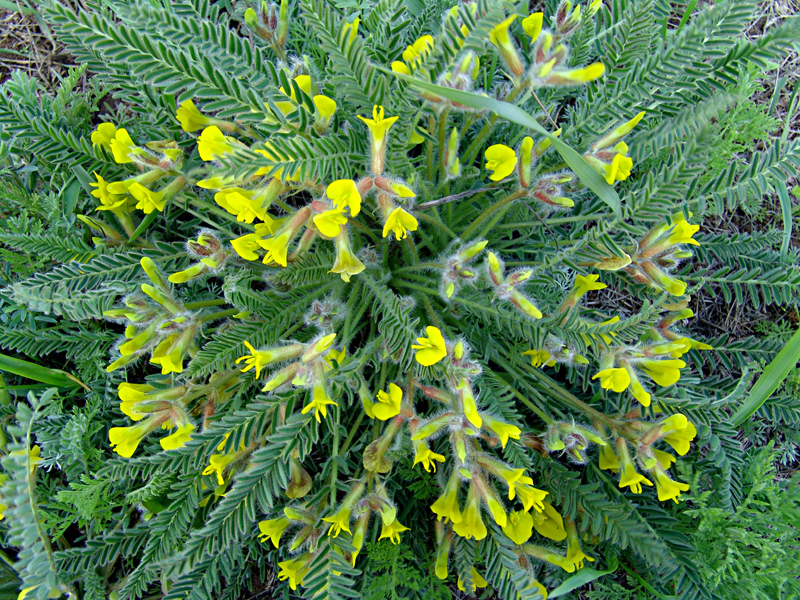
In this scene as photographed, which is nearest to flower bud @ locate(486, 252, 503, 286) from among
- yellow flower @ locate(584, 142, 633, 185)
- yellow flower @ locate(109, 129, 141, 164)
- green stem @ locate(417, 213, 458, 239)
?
green stem @ locate(417, 213, 458, 239)

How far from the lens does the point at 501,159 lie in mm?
1889

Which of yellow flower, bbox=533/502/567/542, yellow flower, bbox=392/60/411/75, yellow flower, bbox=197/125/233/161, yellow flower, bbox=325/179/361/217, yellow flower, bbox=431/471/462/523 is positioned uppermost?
Result: yellow flower, bbox=392/60/411/75

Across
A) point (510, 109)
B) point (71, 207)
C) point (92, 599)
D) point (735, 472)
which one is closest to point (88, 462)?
point (92, 599)

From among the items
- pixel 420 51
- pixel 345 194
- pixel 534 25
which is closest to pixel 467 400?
pixel 345 194

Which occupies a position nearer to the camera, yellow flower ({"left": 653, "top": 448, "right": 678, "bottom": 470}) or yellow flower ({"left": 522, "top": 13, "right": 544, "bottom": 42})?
yellow flower ({"left": 522, "top": 13, "right": 544, "bottom": 42})

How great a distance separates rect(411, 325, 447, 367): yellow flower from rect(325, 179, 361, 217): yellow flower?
17.9 inches

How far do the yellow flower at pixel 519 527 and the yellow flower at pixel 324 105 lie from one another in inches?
64.3

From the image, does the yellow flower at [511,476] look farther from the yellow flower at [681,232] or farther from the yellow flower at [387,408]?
the yellow flower at [681,232]

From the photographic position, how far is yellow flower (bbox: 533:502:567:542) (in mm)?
2205

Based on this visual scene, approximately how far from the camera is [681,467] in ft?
7.44

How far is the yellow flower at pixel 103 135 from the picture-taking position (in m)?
2.22

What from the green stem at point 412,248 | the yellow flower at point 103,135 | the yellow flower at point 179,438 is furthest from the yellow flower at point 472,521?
the yellow flower at point 103,135

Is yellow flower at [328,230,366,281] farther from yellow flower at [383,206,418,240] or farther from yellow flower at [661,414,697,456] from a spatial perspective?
yellow flower at [661,414,697,456]

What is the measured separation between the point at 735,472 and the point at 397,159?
6.66ft
